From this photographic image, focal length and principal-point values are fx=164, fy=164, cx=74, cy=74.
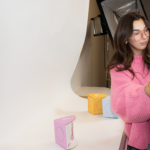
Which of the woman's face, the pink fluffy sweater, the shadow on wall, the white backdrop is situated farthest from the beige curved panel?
the shadow on wall

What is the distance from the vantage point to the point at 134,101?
2.29 feet

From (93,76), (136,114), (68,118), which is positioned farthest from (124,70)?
(93,76)

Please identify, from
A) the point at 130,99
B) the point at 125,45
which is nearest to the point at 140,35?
the point at 125,45

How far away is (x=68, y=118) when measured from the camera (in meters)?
0.82

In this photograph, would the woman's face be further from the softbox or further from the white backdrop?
the softbox

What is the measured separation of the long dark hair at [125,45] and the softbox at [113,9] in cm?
100

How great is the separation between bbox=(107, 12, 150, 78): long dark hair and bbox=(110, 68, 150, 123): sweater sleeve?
70 mm

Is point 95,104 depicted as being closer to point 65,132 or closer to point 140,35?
point 65,132

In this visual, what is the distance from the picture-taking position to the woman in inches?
29.2

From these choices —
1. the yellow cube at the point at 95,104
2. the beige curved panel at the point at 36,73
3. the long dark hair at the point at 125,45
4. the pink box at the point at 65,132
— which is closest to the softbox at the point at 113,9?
the beige curved panel at the point at 36,73

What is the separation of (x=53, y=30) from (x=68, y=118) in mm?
655

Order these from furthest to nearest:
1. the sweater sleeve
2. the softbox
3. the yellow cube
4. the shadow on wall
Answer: the shadow on wall
the softbox
the yellow cube
the sweater sleeve

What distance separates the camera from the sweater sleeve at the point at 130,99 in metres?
0.68

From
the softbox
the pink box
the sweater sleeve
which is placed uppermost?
the softbox
